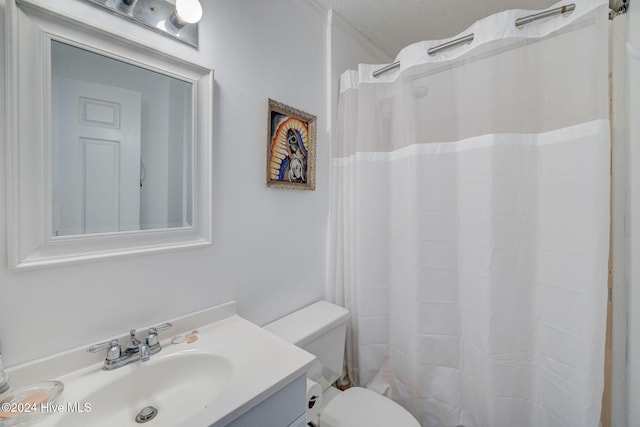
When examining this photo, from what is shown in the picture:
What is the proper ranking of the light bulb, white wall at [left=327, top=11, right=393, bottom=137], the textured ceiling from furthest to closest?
white wall at [left=327, top=11, right=393, bottom=137], the textured ceiling, the light bulb

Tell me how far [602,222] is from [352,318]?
1164mm

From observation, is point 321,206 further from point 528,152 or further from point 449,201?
point 528,152

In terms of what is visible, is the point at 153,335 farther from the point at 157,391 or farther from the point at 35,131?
the point at 35,131

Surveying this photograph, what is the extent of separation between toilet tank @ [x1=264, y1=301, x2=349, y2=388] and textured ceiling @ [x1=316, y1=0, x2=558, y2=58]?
5.42 feet

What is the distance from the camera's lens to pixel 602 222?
34.5 inches

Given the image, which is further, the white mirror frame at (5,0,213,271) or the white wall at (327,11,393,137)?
the white wall at (327,11,393,137)

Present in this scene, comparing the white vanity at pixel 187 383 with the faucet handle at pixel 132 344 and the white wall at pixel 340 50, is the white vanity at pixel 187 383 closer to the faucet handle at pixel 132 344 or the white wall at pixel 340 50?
the faucet handle at pixel 132 344

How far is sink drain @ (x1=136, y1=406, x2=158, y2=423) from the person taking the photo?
2.42 feet

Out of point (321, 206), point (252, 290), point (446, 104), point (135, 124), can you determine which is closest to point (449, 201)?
point (446, 104)

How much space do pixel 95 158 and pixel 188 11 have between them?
1.89 feet

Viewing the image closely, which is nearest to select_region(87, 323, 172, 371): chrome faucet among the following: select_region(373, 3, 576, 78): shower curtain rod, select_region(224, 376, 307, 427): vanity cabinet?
select_region(224, 376, 307, 427): vanity cabinet

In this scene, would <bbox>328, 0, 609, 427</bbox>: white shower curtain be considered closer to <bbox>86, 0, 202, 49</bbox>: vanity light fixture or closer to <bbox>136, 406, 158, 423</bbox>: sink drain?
<bbox>86, 0, 202, 49</bbox>: vanity light fixture

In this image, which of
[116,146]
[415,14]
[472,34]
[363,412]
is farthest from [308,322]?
[415,14]

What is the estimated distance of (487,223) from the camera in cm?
109
